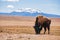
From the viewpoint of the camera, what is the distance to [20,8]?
3525mm

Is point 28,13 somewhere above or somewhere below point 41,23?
above

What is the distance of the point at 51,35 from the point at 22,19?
1.98 ft

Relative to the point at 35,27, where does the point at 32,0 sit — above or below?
above

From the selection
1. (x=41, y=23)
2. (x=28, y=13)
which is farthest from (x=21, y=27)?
(x=41, y=23)

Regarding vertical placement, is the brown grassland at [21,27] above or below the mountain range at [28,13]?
below

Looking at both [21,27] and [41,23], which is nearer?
[21,27]

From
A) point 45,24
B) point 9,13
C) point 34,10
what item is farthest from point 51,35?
point 9,13

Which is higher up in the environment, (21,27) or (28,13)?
(28,13)

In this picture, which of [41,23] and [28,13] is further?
[41,23]

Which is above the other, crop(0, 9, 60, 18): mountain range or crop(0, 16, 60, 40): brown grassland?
crop(0, 9, 60, 18): mountain range

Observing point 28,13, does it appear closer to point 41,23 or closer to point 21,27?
point 21,27

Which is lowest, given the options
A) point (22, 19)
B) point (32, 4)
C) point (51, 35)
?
point (51, 35)

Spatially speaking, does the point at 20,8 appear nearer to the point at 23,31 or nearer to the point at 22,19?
the point at 22,19

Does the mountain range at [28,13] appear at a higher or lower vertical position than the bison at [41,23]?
higher
